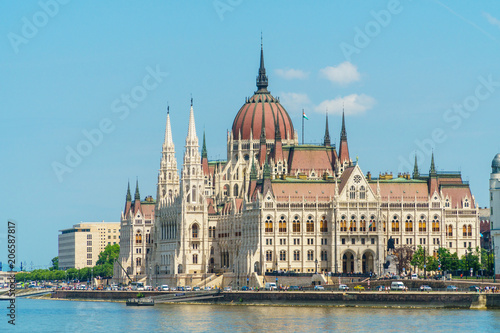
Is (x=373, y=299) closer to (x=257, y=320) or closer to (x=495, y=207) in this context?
(x=257, y=320)

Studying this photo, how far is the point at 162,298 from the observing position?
193125mm

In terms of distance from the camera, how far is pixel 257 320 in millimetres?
150875

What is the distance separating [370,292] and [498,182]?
2395 centimetres

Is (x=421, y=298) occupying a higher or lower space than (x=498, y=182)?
lower

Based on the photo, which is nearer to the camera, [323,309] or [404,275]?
[323,309]

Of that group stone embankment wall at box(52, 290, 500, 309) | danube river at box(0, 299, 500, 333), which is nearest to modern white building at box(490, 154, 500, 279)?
stone embankment wall at box(52, 290, 500, 309)

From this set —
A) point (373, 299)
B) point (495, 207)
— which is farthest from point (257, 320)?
point (495, 207)

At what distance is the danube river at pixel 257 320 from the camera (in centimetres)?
14025

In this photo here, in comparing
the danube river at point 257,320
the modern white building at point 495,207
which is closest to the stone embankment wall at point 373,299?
the danube river at point 257,320

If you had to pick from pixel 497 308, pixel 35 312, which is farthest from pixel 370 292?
pixel 35 312

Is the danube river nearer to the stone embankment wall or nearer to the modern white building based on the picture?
the stone embankment wall

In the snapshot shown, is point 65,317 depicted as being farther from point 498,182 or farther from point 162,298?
point 498,182

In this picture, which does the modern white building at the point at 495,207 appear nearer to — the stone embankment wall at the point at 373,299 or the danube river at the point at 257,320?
the stone embankment wall at the point at 373,299

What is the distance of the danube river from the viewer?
140 metres
